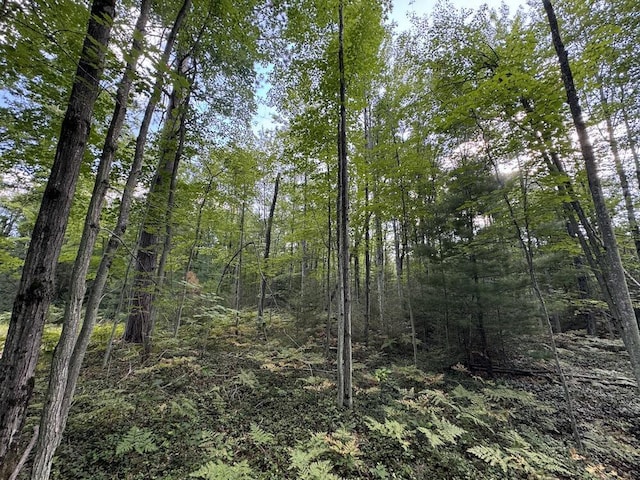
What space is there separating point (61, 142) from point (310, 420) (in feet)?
15.3

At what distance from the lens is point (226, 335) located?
26.1ft

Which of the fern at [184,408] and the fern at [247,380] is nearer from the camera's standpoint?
the fern at [184,408]

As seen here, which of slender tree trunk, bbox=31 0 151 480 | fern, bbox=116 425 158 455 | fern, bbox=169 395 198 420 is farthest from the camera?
fern, bbox=169 395 198 420

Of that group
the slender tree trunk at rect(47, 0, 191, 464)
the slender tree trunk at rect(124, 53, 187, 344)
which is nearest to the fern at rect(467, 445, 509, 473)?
the slender tree trunk at rect(47, 0, 191, 464)

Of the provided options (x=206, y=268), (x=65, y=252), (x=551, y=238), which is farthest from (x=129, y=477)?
(x=206, y=268)

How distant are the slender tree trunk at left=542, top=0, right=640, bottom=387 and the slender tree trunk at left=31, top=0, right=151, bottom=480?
5704 mm

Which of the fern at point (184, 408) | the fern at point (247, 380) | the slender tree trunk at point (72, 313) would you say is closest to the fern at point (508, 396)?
the fern at point (247, 380)

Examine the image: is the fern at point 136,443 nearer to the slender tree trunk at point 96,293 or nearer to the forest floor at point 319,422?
the forest floor at point 319,422

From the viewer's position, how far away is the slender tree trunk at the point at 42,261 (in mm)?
2195

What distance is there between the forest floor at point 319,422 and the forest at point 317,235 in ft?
0.14

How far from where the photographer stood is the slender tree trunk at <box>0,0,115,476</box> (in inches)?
86.4

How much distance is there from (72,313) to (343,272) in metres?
3.42

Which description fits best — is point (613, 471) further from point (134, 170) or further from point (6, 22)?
point (6, 22)

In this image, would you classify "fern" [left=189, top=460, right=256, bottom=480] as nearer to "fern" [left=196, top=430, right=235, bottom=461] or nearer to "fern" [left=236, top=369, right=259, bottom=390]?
"fern" [left=196, top=430, right=235, bottom=461]
